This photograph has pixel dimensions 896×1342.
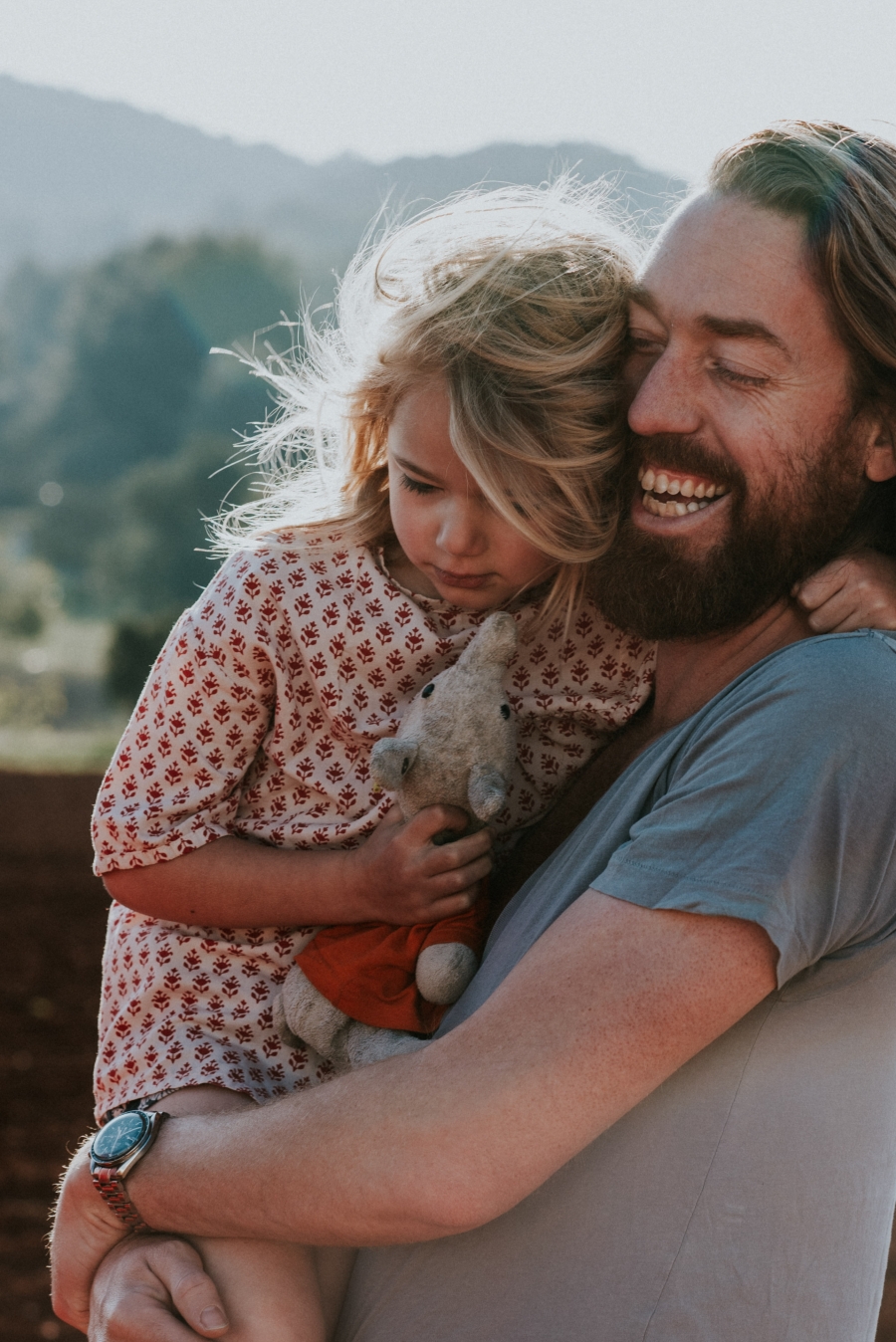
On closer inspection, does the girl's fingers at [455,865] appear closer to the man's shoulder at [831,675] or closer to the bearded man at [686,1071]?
the bearded man at [686,1071]

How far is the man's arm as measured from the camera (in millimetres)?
1543

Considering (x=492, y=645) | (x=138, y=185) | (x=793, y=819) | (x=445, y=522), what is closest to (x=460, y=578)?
(x=445, y=522)

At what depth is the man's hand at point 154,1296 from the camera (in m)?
1.81

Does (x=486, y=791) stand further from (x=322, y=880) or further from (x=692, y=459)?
(x=692, y=459)

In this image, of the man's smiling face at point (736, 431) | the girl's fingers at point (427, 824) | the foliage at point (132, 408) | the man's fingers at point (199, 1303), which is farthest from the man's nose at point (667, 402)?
the foliage at point (132, 408)

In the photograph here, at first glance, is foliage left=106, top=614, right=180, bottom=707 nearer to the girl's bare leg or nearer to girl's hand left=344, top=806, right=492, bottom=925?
girl's hand left=344, top=806, right=492, bottom=925

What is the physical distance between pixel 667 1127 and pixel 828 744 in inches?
21.6

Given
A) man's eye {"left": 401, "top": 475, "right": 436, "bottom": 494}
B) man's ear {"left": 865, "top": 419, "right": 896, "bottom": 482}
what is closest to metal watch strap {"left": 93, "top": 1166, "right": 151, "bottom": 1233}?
man's eye {"left": 401, "top": 475, "right": 436, "bottom": 494}

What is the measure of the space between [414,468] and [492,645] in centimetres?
41

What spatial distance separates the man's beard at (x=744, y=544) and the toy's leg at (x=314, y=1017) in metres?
0.85

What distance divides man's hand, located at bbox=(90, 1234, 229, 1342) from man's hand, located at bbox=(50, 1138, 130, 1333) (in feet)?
0.12

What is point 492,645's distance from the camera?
2.24 m

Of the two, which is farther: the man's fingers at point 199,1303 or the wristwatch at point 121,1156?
the wristwatch at point 121,1156

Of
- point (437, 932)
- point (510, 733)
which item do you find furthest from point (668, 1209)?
point (510, 733)
